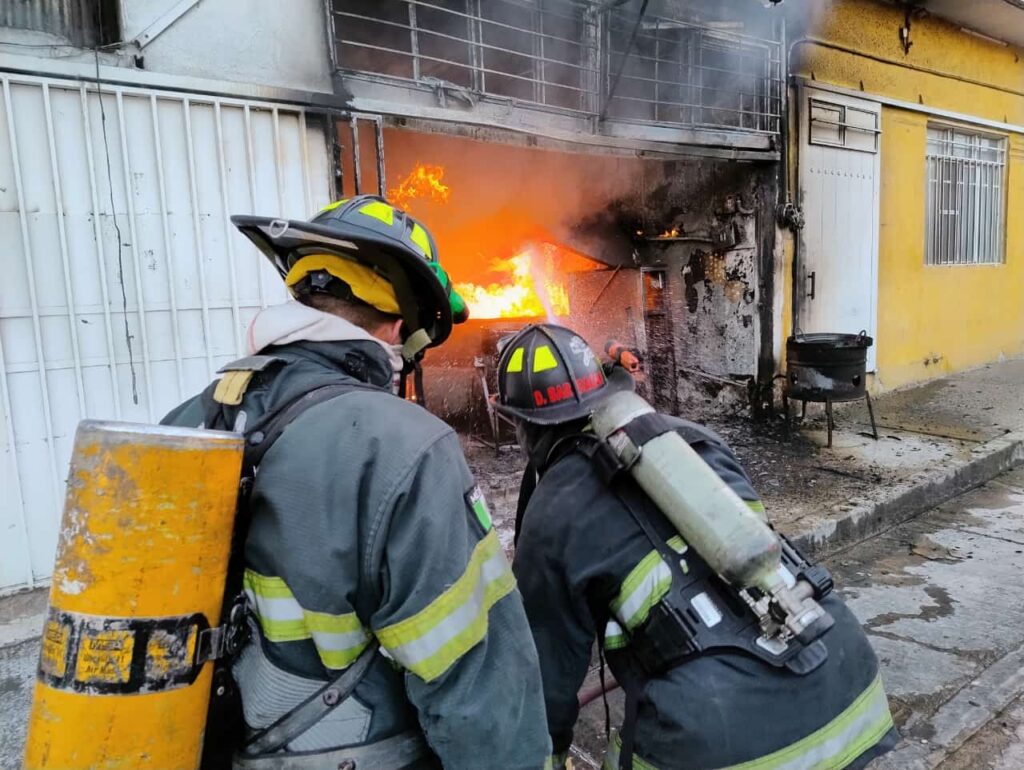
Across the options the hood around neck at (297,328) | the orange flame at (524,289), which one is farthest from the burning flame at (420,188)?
the hood around neck at (297,328)

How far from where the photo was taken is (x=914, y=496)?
18.1ft

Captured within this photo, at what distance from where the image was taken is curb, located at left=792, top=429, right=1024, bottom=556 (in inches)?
190

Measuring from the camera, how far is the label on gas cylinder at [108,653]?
1.19m

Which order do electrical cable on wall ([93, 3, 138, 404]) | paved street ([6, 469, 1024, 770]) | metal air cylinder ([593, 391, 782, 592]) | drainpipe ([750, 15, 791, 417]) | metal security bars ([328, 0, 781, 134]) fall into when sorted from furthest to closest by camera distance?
1. drainpipe ([750, 15, 791, 417])
2. metal security bars ([328, 0, 781, 134])
3. electrical cable on wall ([93, 3, 138, 404])
4. paved street ([6, 469, 1024, 770])
5. metal air cylinder ([593, 391, 782, 592])

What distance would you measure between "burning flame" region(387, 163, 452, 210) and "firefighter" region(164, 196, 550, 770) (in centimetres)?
581

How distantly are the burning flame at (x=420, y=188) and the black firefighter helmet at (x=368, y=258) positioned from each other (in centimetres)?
551

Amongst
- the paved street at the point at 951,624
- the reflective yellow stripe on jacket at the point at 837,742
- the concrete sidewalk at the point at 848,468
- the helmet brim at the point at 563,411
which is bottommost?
the paved street at the point at 951,624

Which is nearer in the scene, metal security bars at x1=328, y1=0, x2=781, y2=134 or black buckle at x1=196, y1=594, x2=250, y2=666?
black buckle at x1=196, y1=594, x2=250, y2=666

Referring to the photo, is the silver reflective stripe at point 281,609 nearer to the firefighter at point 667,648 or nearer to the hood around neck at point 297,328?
the hood around neck at point 297,328

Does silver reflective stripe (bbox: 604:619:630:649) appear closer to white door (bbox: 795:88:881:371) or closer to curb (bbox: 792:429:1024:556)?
curb (bbox: 792:429:1024:556)

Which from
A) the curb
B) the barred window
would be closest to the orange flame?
the curb

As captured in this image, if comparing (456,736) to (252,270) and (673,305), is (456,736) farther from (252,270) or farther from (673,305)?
(673,305)

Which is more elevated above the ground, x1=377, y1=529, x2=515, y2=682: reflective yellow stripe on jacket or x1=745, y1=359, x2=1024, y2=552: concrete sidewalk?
x1=377, y1=529, x2=515, y2=682: reflective yellow stripe on jacket

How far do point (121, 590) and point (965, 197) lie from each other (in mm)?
12114
